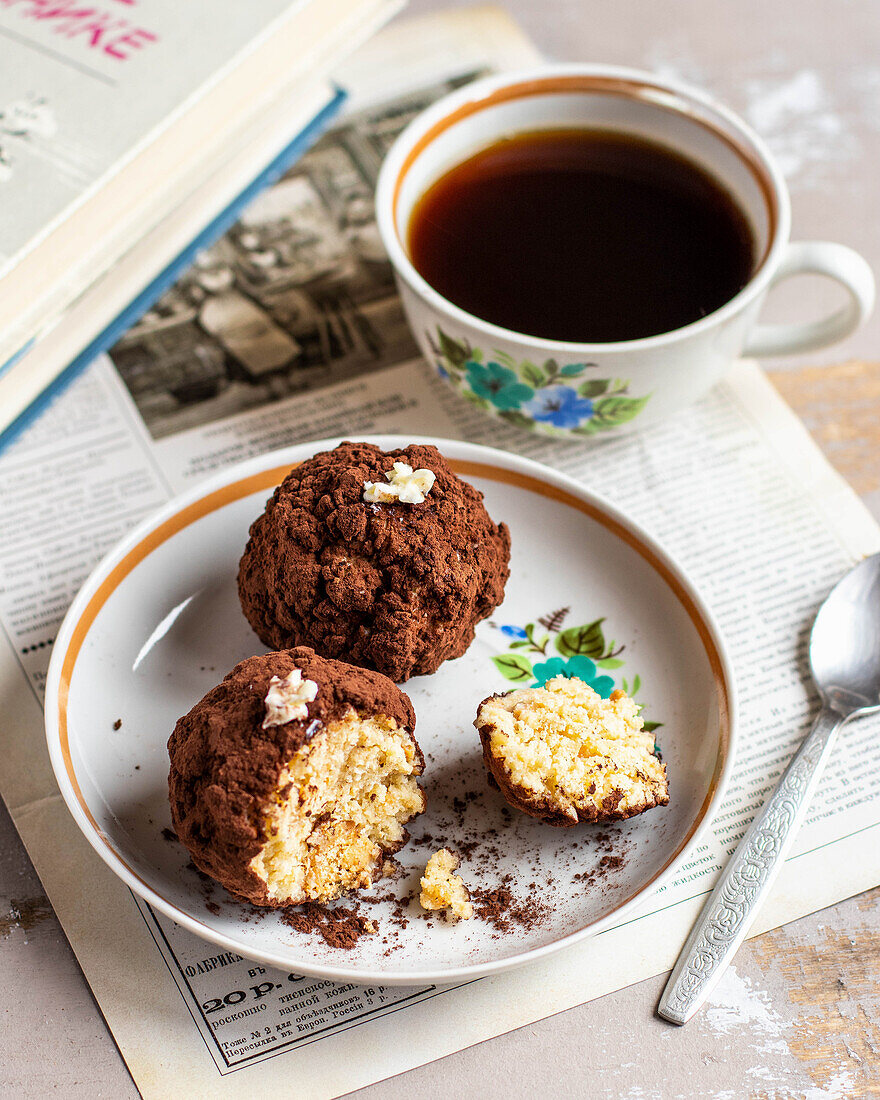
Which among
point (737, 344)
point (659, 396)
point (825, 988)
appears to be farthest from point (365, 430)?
point (825, 988)

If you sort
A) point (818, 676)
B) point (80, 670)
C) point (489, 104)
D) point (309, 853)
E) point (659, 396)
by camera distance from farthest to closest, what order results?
point (489, 104) → point (659, 396) → point (818, 676) → point (80, 670) → point (309, 853)

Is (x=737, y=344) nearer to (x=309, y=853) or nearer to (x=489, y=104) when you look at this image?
(x=489, y=104)

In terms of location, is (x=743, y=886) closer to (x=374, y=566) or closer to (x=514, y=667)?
(x=514, y=667)

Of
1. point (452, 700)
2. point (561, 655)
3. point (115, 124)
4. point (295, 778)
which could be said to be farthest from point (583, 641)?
point (115, 124)

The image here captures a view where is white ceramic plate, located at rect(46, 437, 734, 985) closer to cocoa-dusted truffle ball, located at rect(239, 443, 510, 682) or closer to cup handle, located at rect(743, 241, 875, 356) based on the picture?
cocoa-dusted truffle ball, located at rect(239, 443, 510, 682)

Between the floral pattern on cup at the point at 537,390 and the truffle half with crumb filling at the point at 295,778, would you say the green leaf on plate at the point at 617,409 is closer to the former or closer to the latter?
the floral pattern on cup at the point at 537,390
